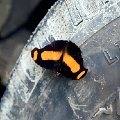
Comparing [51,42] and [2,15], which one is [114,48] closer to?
[51,42]

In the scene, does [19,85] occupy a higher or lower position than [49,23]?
lower

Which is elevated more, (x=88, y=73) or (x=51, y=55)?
(x=51, y=55)

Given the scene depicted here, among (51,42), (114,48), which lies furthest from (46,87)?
(114,48)

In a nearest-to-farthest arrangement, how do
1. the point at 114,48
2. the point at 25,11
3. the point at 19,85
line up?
the point at 114,48 → the point at 19,85 → the point at 25,11

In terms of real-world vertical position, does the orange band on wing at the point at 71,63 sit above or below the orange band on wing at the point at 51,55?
below

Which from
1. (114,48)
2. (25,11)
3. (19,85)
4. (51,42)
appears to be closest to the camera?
(114,48)
